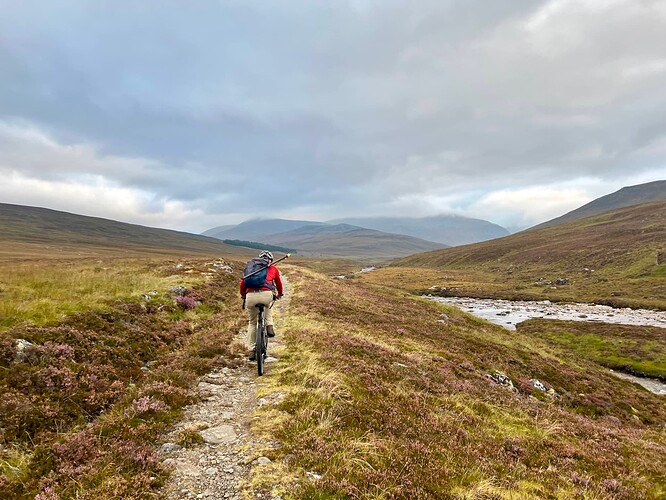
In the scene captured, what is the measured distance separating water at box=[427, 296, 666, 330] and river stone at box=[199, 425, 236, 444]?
50.2 meters

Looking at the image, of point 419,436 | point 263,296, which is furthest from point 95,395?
point 419,436

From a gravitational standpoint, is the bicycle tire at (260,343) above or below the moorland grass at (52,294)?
below

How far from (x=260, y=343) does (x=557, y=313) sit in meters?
65.3

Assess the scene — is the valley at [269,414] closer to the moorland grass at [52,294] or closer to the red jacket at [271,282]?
the moorland grass at [52,294]

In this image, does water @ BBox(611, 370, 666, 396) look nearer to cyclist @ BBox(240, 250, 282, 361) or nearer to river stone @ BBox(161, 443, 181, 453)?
cyclist @ BBox(240, 250, 282, 361)

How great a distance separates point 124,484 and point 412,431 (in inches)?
237

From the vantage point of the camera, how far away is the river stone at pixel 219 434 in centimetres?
762

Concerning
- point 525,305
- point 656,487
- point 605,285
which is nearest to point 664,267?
point 605,285

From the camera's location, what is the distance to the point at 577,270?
4412 inches

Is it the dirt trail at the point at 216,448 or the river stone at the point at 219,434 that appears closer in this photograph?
the dirt trail at the point at 216,448

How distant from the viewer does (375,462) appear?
666 cm

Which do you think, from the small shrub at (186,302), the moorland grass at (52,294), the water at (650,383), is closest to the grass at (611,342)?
the water at (650,383)

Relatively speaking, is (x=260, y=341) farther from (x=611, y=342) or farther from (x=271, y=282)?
(x=611, y=342)

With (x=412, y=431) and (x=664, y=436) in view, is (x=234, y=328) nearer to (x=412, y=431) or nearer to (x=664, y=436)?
(x=412, y=431)
